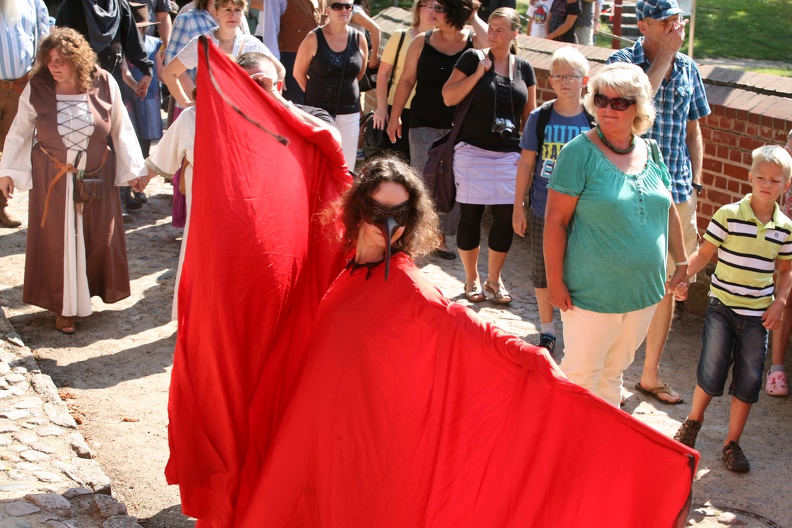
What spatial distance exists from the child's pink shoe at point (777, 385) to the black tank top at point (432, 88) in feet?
10.3

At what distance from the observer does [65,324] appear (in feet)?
23.6

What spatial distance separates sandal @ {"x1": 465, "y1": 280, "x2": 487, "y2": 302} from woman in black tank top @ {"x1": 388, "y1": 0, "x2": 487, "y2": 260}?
0.92m

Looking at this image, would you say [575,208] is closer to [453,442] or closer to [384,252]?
[384,252]

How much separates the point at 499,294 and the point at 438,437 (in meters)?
3.93

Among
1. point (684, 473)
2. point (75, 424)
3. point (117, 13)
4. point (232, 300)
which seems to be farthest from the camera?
point (117, 13)

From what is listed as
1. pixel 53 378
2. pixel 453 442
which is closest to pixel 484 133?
pixel 53 378

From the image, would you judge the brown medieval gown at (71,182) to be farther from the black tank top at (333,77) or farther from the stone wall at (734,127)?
the stone wall at (734,127)

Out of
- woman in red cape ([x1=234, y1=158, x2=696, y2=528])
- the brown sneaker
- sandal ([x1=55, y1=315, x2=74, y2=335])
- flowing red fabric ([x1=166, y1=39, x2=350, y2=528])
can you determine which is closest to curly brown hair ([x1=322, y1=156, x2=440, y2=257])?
woman in red cape ([x1=234, y1=158, x2=696, y2=528])

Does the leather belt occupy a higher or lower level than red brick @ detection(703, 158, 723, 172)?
lower

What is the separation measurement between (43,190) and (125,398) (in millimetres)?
1735

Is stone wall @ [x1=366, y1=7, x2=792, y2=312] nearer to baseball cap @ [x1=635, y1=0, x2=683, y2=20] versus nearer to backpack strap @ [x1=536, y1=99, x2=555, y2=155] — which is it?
baseball cap @ [x1=635, y1=0, x2=683, y2=20]

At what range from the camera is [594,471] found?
371cm

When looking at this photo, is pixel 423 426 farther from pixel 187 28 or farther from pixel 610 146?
pixel 187 28

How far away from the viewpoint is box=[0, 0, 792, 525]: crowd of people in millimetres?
4754
